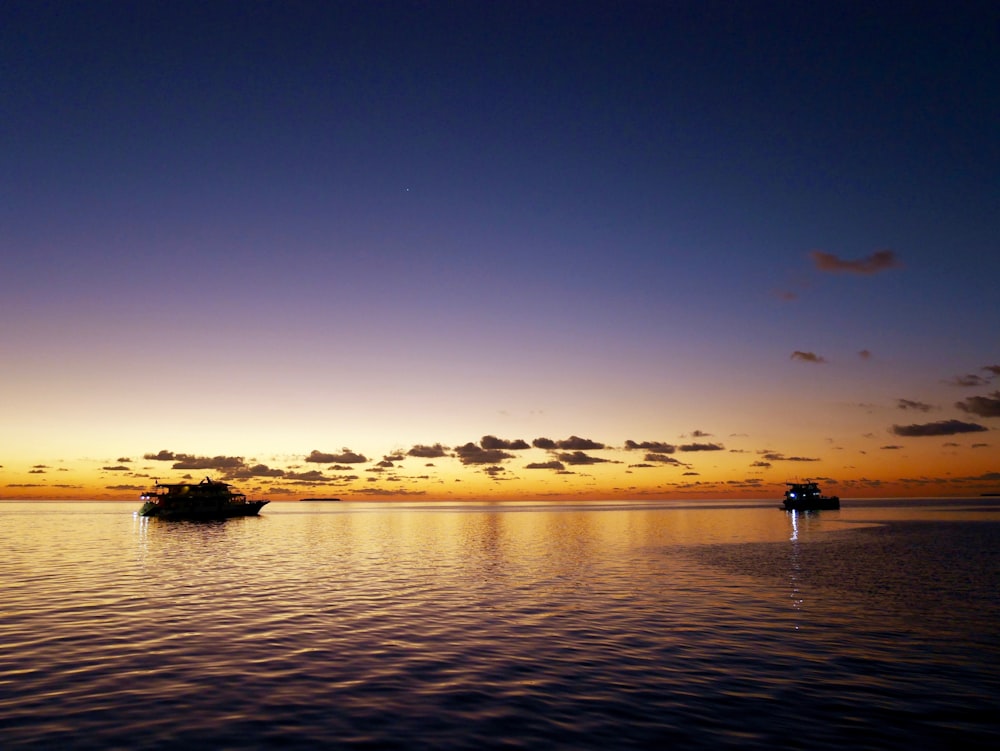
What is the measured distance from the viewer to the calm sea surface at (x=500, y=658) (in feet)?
54.2

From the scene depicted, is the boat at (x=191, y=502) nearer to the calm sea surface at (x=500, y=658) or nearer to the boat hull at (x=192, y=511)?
the boat hull at (x=192, y=511)

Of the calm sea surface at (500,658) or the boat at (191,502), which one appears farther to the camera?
the boat at (191,502)

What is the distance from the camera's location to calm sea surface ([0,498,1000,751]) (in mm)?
16531

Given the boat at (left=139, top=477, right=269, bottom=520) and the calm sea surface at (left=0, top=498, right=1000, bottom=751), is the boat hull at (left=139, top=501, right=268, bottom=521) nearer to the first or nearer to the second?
the boat at (left=139, top=477, right=269, bottom=520)

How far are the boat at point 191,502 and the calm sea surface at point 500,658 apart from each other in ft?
369

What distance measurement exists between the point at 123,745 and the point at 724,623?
25.5m

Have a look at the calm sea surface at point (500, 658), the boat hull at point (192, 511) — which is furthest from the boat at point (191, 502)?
the calm sea surface at point (500, 658)

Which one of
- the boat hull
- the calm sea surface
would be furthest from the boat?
the calm sea surface

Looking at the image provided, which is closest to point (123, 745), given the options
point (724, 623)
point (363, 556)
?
point (724, 623)

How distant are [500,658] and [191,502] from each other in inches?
6130

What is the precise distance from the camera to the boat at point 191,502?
512 feet

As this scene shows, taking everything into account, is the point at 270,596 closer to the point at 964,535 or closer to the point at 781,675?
the point at 781,675

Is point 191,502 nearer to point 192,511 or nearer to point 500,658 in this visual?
point 192,511

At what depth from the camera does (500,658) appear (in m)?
24.3
